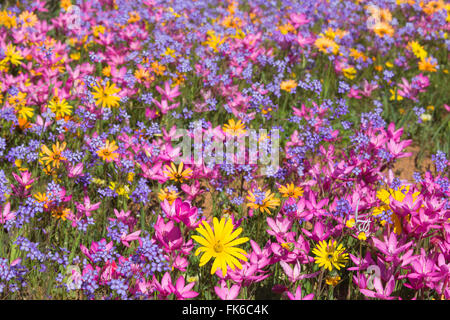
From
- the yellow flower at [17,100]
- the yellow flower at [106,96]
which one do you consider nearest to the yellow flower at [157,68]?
the yellow flower at [106,96]

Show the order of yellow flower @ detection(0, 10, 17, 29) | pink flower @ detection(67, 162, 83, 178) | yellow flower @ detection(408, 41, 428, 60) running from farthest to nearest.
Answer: yellow flower @ detection(408, 41, 428, 60)
yellow flower @ detection(0, 10, 17, 29)
pink flower @ detection(67, 162, 83, 178)

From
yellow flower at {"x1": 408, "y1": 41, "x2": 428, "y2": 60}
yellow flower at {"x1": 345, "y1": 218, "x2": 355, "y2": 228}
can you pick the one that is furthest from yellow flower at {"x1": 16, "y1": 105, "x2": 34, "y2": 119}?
yellow flower at {"x1": 408, "y1": 41, "x2": 428, "y2": 60}

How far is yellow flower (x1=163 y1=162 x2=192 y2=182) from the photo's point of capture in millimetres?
2973

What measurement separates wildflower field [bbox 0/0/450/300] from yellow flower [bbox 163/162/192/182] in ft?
0.04

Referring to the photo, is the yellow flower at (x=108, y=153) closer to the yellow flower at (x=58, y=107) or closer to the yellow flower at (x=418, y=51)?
the yellow flower at (x=58, y=107)

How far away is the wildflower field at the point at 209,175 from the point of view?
90.0 inches

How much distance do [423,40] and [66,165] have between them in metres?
5.30

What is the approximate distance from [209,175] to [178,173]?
Result: 204mm

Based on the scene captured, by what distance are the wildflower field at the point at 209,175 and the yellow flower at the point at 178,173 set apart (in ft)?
0.04

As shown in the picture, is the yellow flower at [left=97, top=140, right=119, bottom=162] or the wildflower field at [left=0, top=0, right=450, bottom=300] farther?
the yellow flower at [left=97, top=140, right=119, bottom=162]

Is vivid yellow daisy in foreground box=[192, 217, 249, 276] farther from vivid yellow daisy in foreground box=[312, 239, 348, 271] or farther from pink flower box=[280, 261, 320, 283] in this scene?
vivid yellow daisy in foreground box=[312, 239, 348, 271]

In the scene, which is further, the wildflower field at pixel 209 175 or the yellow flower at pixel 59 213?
the yellow flower at pixel 59 213

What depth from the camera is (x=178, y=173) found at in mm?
3010

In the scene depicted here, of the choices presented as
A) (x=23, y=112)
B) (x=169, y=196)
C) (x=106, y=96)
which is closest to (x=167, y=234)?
(x=169, y=196)
